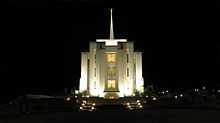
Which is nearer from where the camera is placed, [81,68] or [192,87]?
[81,68]

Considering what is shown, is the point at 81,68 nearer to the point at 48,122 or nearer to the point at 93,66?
the point at 93,66

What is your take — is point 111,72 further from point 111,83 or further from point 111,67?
point 111,83

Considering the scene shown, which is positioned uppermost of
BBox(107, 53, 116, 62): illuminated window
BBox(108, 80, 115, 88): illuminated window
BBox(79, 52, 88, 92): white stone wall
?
BBox(107, 53, 116, 62): illuminated window

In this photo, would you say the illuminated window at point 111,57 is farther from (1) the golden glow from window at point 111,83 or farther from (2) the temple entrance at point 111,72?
(1) the golden glow from window at point 111,83

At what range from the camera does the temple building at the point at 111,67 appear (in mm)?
55812

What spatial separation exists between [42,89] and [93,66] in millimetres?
12203

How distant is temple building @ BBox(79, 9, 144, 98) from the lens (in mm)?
55812

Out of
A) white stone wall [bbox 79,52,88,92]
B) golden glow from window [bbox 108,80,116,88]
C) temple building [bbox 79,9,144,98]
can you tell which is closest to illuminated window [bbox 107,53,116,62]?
temple building [bbox 79,9,144,98]

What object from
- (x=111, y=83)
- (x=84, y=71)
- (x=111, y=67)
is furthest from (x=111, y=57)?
(x=84, y=71)

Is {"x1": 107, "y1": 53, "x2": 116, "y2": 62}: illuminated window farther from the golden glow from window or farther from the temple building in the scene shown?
the golden glow from window

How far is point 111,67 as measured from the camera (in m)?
58.0

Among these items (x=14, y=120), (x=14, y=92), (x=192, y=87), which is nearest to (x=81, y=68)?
(x=14, y=92)

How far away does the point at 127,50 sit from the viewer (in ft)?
188

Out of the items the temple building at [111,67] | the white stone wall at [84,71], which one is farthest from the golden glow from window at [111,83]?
the white stone wall at [84,71]
